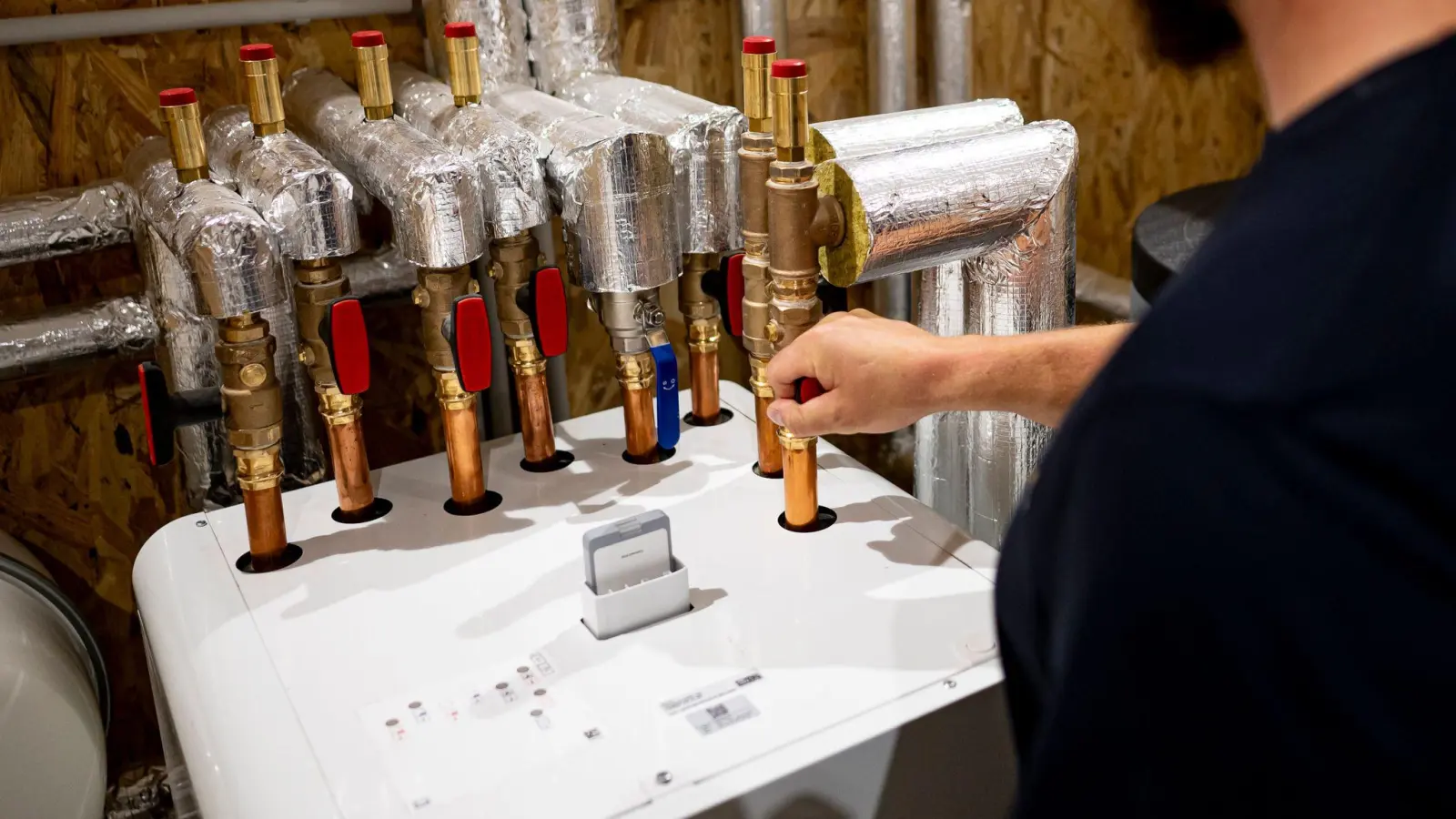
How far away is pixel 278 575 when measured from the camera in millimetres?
928

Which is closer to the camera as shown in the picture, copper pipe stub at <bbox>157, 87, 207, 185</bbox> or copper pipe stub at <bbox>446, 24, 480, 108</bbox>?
copper pipe stub at <bbox>157, 87, 207, 185</bbox>

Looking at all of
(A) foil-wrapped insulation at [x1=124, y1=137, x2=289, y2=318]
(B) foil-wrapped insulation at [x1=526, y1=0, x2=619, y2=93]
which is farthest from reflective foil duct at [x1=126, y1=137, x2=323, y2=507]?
(B) foil-wrapped insulation at [x1=526, y1=0, x2=619, y2=93]

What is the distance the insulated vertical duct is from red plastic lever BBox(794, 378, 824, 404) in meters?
0.08

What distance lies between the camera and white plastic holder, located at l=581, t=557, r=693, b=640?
2.69 feet

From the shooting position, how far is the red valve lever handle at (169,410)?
0.91m

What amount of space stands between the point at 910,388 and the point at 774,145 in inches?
7.6

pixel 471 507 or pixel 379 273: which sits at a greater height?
pixel 379 273

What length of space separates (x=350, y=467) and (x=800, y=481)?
0.36 meters

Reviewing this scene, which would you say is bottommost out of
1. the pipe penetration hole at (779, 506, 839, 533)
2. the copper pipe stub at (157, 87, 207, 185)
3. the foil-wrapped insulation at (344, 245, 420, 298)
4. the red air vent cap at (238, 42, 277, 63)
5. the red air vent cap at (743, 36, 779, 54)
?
the pipe penetration hole at (779, 506, 839, 533)

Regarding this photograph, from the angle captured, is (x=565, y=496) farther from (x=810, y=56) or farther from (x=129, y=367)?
(x=810, y=56)

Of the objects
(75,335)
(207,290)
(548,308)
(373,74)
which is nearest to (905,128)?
(548,308)

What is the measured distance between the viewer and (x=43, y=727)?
3.19 ft

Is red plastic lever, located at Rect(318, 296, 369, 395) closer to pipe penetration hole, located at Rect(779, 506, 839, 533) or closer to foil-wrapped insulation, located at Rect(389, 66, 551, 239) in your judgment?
foil-wrapped insulation, located at Rect(389, 66, 551, 239)

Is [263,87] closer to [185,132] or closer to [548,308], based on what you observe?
[185,132]
